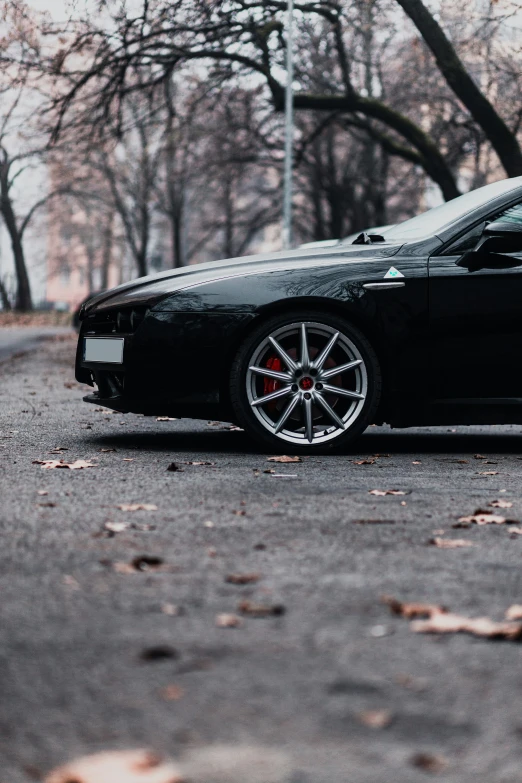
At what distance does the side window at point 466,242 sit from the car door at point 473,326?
0.06 ft

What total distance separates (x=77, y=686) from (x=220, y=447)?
4.55m

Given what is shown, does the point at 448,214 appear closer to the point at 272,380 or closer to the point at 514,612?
the point at 272,380

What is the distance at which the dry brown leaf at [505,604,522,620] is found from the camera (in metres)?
3.10

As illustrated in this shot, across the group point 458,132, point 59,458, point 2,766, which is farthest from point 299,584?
point 458,132

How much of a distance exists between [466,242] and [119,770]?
4914mm

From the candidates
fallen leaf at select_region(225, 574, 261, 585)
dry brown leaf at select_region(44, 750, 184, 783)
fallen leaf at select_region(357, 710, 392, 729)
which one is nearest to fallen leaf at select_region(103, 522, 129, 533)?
fallen leaf at select_region(225, 574, 261, 585)

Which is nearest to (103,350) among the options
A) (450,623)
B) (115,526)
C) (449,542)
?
(115,526)

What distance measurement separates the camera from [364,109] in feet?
71.2

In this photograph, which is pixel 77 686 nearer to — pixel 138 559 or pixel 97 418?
pixel 138 559

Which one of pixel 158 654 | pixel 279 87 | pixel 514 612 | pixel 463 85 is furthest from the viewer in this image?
pixel 279 87

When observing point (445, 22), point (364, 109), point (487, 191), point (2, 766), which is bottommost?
point (2, 766)

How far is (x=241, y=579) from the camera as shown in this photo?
3.46 m

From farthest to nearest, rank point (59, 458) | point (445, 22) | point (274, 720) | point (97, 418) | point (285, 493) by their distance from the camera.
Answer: point (445, 22) → point (97, 418) → point (59, 458) → point (285, 493) → point (274, 720)

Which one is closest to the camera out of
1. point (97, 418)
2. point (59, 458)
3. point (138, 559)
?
point (138, 559)
